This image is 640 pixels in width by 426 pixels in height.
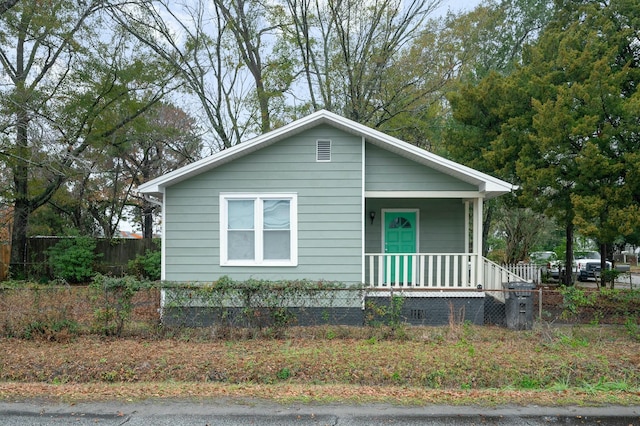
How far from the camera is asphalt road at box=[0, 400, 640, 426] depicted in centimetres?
480

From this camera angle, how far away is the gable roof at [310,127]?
1000 centimetres

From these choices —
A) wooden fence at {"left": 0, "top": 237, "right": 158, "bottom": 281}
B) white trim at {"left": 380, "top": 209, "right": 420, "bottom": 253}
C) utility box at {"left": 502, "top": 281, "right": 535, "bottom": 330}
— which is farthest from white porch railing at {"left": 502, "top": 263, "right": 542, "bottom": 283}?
wooden fence at {"left": 0, "top": 237, "right": 158, "bottom": 281}

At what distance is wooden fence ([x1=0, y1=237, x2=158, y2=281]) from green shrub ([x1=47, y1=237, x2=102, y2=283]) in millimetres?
467

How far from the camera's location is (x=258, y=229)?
10.3 m

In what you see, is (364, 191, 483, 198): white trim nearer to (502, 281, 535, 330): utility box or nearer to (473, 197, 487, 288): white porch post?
(473, 197, 487, 288): white porch post

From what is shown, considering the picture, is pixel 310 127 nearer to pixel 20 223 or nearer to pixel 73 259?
pixel 73 259

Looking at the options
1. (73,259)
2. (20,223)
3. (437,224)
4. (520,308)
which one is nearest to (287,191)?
(437,224)

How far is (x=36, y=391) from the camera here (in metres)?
5.67

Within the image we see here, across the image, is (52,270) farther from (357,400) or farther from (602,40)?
(602,40)

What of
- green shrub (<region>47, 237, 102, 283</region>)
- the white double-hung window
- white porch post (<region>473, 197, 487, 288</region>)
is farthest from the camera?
green shrub (<region>47, 237, 102, 283</region>)

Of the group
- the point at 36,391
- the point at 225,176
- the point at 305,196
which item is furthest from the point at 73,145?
the point at 36,391

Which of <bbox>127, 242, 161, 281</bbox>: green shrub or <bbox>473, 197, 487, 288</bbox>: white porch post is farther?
<bbox>127, 242, 161, 281</bbox>: green shrub

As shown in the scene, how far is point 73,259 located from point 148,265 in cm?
273

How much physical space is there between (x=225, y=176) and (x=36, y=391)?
569 centimetres
